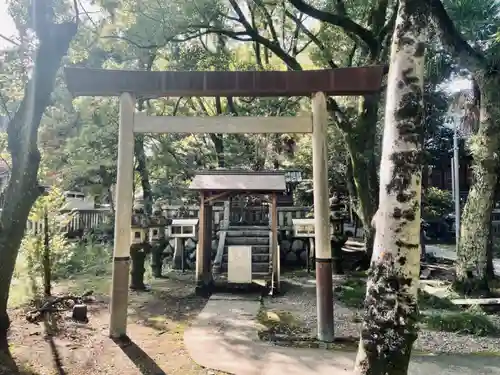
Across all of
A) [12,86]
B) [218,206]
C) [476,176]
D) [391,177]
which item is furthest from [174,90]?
[218,206]

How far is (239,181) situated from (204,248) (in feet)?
5.51

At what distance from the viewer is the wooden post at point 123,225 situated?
16.9 ft

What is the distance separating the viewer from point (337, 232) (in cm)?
1079

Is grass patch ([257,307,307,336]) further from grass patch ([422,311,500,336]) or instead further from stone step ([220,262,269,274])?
stone step ([220,262,269,274])

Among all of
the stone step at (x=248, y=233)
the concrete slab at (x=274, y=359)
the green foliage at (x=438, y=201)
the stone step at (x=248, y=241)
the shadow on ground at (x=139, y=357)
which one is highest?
the green foliage at (x=438, y=201)

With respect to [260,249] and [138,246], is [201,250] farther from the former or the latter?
[260,249]

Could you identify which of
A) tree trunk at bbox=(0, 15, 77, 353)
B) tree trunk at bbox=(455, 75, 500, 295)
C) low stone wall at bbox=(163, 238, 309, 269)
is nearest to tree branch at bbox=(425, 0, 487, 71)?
tree trunk at bbox=(455, 75, 500, 295)

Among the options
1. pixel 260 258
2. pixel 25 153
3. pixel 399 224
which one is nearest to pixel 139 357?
pixel 25 153

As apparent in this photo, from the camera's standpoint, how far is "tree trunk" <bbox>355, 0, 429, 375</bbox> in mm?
3170

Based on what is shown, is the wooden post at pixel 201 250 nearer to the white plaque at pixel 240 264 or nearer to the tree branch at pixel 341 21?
the white plaque at pixel 240 264

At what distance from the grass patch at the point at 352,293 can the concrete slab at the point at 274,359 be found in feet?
8.37

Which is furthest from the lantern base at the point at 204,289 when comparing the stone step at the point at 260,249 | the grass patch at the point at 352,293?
the stone step at the point at 260,249

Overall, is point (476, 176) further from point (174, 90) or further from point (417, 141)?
point (174, 90)

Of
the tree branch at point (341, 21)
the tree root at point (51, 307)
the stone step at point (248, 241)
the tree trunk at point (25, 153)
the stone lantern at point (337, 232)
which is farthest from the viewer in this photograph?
the stone step at point (248, 241)
